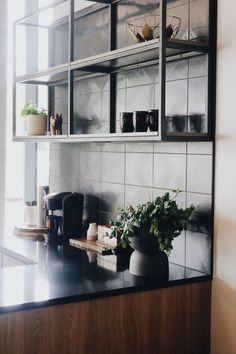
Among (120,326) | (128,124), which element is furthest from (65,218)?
(120,326)

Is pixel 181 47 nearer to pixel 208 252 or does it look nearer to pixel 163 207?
pixel 163 207

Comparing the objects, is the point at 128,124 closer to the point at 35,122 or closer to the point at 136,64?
the point at 136,64

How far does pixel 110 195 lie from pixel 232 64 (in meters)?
1.13

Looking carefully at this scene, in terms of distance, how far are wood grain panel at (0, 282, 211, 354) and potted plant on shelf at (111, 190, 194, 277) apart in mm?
148

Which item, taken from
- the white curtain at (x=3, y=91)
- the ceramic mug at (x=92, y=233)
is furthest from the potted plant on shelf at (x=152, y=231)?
the white curtain at (x=3, y=91)

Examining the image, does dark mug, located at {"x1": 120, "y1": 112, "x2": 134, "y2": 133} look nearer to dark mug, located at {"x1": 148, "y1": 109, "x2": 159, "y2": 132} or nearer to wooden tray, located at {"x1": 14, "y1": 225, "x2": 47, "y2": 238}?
dark mug, located at {"x1": 148, "y1": 109, "x2": 159, "y2": 132}

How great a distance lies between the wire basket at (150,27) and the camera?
2.60 metres

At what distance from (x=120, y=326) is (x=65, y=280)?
30cm

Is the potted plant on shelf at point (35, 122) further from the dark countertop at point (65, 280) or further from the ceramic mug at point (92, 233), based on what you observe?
the dark countertop at point (65, 280)

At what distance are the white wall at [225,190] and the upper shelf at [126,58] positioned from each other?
121mm

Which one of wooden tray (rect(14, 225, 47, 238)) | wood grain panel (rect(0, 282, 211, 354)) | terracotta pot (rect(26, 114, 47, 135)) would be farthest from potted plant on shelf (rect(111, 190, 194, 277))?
terracotta pot (rect(26, 114, 47, 135))

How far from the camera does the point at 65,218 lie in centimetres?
332

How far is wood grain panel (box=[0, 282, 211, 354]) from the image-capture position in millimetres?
2152

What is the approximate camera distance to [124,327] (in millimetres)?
2363
